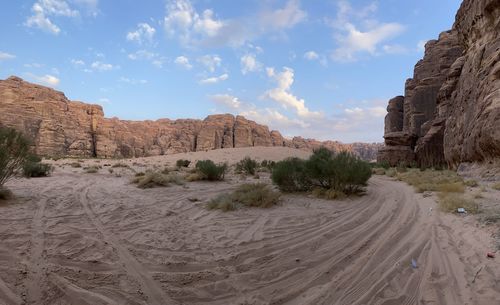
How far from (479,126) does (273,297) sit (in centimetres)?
1236

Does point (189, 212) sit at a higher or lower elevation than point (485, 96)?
lower

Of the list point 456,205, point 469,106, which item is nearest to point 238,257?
point 456,205

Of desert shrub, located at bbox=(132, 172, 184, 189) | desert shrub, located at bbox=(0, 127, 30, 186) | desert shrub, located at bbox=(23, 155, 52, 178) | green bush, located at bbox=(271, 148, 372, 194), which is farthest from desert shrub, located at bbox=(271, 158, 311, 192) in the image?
desert shrub, located at bbox=(23, 155, 52, 178)

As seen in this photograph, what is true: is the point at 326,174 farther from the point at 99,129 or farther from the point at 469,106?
the point at 99,129

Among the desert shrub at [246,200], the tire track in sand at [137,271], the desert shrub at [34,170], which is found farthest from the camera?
the desert shrub at [34,170]

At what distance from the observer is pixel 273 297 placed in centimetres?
324

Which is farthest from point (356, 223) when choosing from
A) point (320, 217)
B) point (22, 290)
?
point (22, 290)

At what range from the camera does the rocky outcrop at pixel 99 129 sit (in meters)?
46.1

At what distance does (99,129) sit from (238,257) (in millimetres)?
57209

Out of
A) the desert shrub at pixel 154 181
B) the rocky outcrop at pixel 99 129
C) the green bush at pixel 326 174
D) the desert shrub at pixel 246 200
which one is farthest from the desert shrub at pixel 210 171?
the rocky outcrop at pixel 99 129

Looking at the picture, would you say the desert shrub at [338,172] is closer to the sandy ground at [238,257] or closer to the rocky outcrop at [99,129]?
the sandy ground at [238,257]

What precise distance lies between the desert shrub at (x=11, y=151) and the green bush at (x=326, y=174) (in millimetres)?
7263

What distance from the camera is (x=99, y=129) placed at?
54688 millimetres

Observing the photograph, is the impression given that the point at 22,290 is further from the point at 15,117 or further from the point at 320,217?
the point at 15,117
